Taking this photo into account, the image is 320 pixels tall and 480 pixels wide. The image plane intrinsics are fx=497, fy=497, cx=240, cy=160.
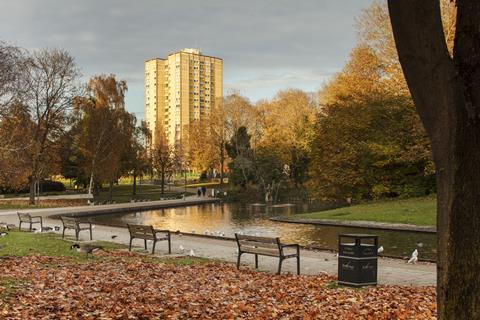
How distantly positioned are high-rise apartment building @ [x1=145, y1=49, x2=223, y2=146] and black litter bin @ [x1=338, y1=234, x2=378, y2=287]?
132 metres

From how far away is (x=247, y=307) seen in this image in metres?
7.42

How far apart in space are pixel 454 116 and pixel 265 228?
78.8ft

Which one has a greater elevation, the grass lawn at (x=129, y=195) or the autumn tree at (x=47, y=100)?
the autumn tree at (x=47, y=100)

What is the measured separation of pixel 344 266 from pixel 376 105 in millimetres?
30616

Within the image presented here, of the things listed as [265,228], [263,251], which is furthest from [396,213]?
[263,251]

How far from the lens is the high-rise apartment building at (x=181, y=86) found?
471 ft

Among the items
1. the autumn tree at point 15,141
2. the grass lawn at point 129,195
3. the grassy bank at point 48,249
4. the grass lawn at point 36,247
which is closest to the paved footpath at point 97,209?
the autumn tree at point 15,141

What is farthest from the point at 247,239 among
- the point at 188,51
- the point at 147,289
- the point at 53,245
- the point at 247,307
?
the point at 188,51

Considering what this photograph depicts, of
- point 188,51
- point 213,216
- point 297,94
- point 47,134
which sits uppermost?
point 188,51

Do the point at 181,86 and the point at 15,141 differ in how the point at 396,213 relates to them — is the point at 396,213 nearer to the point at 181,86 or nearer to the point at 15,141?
the point at 15,141

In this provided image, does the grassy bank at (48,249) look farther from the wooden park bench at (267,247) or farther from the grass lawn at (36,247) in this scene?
the wooden park bench at (267,247)

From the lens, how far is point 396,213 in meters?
28.4

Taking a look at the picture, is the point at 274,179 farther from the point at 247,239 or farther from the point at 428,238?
the point at 247,239

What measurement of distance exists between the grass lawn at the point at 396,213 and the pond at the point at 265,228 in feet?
5.55
